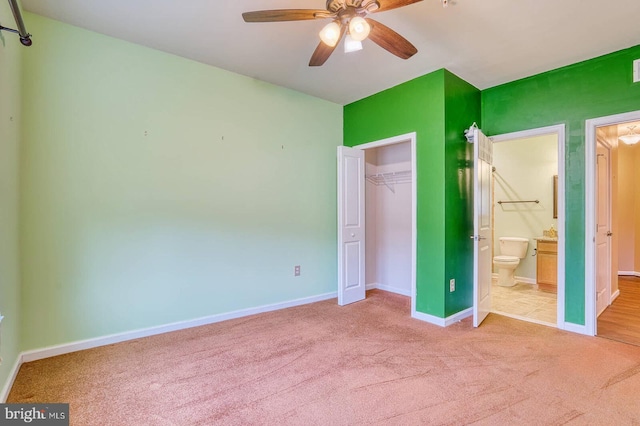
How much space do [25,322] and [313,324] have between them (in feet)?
7.71

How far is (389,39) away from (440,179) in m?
1.65

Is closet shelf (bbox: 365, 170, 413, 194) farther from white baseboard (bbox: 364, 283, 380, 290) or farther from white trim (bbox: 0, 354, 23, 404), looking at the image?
white trim (bbox: 0, 354, 23, 404)

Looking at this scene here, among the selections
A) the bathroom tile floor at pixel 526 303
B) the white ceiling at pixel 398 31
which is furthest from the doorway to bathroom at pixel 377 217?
the bathroom tile floor at pixel 526 303

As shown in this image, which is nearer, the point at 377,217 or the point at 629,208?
the point at 377,217

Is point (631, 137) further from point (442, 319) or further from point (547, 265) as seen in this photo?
point (442, 319)

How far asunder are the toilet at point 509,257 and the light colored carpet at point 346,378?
1.83m

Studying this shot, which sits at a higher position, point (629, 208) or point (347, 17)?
point (347, 17)

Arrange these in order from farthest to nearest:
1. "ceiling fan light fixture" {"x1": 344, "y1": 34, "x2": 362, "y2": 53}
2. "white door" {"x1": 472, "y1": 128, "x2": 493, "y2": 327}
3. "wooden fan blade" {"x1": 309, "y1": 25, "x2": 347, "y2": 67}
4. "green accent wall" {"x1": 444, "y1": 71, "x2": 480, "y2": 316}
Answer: "green accent wall" {"x1": 444, "y1": 71, "x2": 480, "y2": 316} → "white door" {"x1": 472, "y1": 128, "x2": 493, "y2": 327} → "wooden fan blade" {"x1": 309, "y1": 25, "x2": 347, "y2": 67} → "ceiling fan light fixture" {"x1": 344, "y1": 34, "x2": 362, "y2": 53}

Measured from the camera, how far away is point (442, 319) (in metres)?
3.27

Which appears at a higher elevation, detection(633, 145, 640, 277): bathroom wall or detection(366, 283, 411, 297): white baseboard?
detection(633, 145, 640, 277): bathroom wall

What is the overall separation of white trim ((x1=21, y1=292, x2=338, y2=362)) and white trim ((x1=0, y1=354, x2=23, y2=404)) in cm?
10

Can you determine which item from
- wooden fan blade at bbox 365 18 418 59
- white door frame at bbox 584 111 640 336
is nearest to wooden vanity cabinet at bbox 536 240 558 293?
white door frame at bbox 584 111 640 336

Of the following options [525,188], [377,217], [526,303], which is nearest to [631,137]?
[525,188]

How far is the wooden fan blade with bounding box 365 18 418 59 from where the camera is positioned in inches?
77.2
